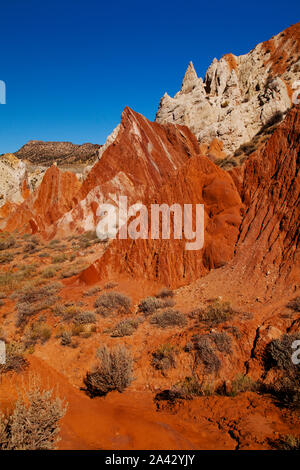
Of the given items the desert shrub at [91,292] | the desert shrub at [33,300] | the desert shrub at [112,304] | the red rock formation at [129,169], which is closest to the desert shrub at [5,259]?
the red rock formation at [129,169]

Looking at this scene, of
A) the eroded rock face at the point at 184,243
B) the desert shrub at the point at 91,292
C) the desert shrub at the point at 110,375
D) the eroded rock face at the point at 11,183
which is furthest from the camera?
the eroded rock face at the point at 11,183

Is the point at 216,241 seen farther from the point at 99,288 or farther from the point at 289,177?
the point at 99,288

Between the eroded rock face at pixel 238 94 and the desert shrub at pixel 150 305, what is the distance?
2976 centimetres

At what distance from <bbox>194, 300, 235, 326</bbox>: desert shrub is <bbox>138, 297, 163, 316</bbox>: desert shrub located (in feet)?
5.62

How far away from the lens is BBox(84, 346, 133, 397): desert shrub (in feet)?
18.2

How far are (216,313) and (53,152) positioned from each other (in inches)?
4130

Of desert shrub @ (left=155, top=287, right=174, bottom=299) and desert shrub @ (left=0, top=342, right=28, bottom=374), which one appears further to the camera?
desert shrub @ (left=155, top=287, right=174, bottom=299)

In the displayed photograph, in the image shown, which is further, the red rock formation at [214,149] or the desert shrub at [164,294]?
the red rock formation at [214,149]

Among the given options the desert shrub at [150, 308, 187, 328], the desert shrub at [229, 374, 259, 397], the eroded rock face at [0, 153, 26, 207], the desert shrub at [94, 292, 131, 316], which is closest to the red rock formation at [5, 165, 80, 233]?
the eroded rock face at [0, 153, 26, 207]

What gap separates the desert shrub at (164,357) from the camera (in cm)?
613

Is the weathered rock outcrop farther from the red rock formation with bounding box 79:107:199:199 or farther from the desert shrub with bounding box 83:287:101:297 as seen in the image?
the desert shrub with bounding box 83:287:101:297

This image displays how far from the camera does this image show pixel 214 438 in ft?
12.7

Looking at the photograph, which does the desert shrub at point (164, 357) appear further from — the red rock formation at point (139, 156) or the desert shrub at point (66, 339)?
the red rock formation at point (139, 156)

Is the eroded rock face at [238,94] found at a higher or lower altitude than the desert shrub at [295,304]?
higher
